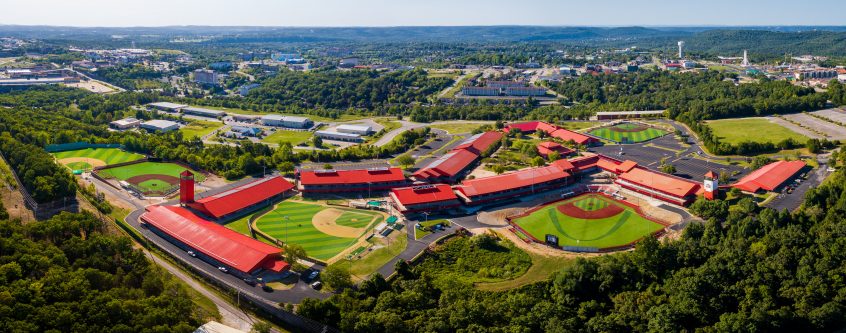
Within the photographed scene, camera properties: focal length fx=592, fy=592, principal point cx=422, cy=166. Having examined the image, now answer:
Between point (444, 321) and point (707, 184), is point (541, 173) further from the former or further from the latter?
point (444, 321)

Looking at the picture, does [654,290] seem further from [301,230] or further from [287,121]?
[287,121]

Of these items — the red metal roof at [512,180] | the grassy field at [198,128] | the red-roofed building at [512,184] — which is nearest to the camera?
the red-roofed building at [512,184]

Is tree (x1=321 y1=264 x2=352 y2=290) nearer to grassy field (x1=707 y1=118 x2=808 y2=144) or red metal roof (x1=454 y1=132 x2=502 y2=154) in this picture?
red metal roof (x1=454 y1=132 x2=502 y2=154)

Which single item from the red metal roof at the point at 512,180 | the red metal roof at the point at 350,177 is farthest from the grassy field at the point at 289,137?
the red metal roof at the point at 512,180

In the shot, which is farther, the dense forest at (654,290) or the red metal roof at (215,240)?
the red metal roof at (215,240)

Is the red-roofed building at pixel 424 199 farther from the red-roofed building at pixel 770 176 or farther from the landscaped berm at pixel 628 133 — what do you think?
the landscaped berm at pixel 628 133

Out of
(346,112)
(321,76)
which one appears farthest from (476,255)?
(321,76)

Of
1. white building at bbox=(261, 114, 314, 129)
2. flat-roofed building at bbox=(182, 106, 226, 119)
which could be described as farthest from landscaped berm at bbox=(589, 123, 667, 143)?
flat-roofed building at bbox=(182, 106, 226, 119)
